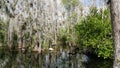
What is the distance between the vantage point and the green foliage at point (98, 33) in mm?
38125

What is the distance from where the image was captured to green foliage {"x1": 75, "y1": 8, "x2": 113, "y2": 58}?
38.1 m

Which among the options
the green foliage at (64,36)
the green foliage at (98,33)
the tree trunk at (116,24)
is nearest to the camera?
the tree trunk at (116,24)

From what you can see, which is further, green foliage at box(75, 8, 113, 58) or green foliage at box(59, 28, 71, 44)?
green foliage at box(59, 28, 71, 44)

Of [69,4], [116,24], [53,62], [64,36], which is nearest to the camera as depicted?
[116,24]

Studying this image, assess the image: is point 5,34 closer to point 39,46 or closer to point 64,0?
point 39,46

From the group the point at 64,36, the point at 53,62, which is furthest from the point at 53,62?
the point at 64,36

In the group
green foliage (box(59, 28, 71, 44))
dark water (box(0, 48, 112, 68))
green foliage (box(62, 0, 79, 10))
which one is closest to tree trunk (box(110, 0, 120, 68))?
dark water (box(0, 48, 112, 68))

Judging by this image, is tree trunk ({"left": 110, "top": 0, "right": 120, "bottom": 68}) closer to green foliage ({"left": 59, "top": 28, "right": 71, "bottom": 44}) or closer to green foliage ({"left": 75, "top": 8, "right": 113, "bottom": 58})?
green foliage ({"left": 75, "top": 8, "right": 113, "bottom": 58})

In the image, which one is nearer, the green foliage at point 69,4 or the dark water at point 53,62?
the dark water at point 53,62

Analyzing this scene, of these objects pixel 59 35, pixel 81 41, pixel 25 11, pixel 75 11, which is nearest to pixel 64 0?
pixel 75 11

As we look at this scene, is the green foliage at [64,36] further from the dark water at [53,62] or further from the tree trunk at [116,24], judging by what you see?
the tree trunk at [116,24]

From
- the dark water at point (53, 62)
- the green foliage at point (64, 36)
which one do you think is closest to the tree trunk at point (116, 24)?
the dark water at point (53, 62)

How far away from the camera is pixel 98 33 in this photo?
40375mm

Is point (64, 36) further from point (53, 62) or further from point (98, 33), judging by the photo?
point (53, 62)
